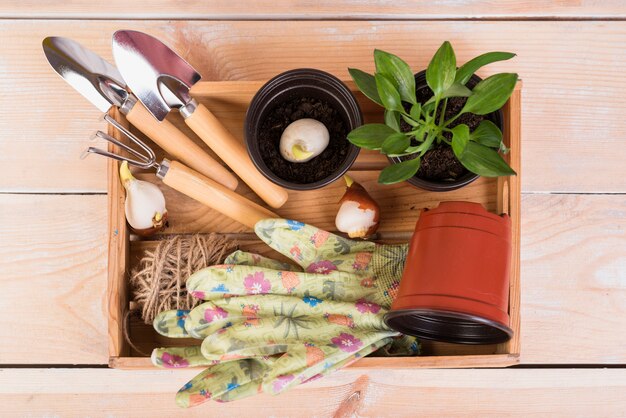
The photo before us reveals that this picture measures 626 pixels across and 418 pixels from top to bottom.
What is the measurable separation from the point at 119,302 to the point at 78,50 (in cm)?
28

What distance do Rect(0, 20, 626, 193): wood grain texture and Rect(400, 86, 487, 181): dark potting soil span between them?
170 millimetres

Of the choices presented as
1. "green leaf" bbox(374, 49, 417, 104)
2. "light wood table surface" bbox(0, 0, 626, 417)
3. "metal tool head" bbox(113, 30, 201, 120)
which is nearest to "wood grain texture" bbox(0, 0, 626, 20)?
"light wood table surface" bbox(0, 0, 626, 417)

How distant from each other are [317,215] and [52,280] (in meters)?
0.34

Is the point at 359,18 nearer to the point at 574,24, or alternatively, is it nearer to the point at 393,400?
the point at 574,24

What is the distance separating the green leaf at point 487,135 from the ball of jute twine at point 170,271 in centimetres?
30

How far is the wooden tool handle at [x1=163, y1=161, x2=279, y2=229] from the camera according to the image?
25.4 inches

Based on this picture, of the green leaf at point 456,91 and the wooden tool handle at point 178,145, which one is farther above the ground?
the green leaf at point 456,91

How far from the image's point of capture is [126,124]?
0.67 metres

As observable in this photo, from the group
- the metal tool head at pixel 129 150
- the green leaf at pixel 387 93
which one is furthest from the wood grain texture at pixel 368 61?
the green leaf at pixel 387 93

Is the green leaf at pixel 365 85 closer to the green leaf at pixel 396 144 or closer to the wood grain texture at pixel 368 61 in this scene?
the green leaf at pixel 396 144

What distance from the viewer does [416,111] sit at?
552mm

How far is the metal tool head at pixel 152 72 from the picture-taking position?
2.12 ft

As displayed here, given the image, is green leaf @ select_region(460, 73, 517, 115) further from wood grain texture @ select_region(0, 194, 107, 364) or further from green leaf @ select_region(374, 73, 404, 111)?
wood grain texture @ select_region(0, 194, 107, 364)

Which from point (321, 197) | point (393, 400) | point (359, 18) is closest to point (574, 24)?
point (359, 18)
